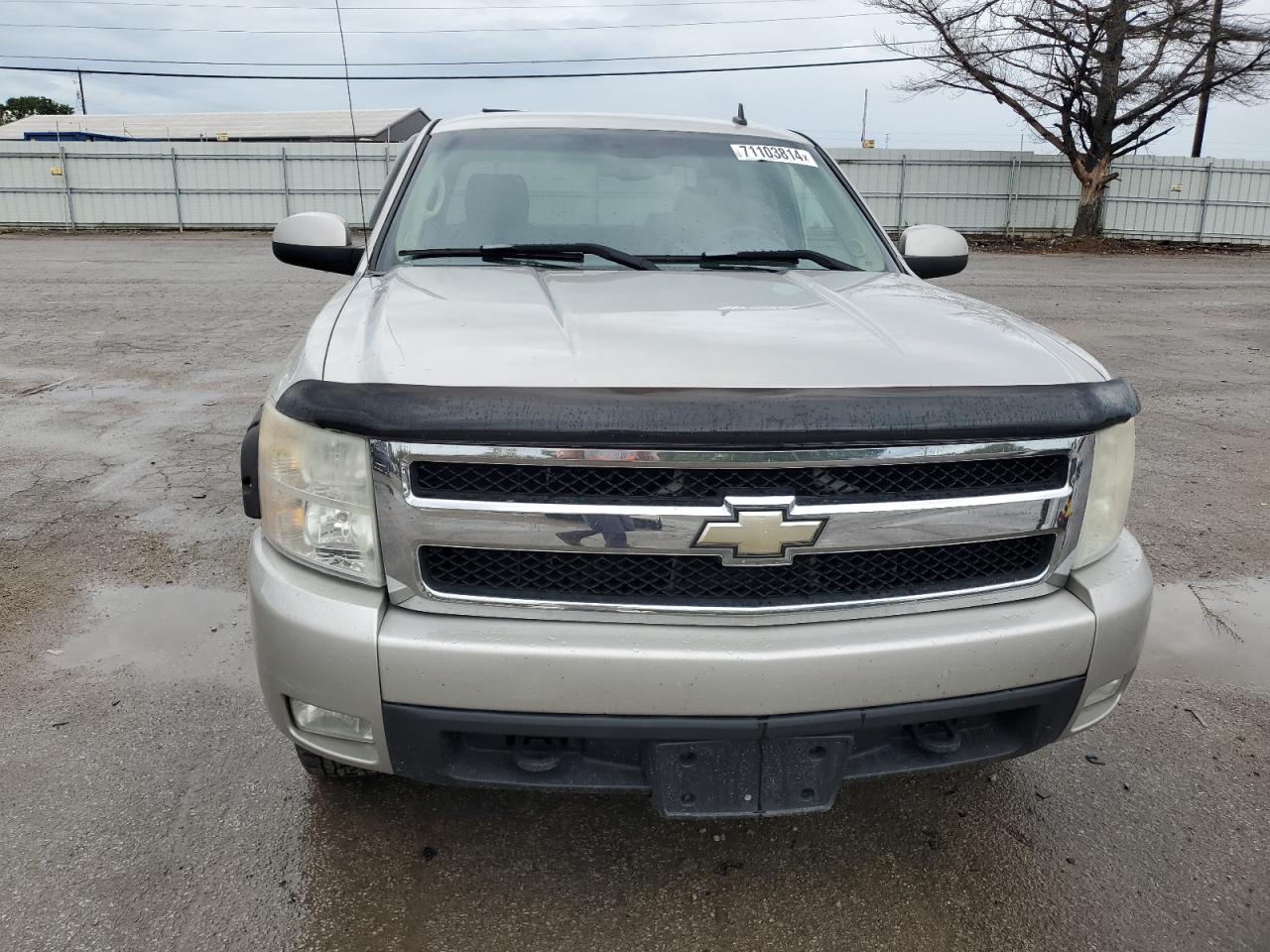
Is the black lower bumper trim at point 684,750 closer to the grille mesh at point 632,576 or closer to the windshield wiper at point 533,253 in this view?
the grille mesh at point 632,576

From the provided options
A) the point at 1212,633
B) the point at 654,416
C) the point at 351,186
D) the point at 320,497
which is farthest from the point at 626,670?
the point at 351,186

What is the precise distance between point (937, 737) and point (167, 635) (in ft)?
8.50

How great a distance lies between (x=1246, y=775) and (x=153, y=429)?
5.64m

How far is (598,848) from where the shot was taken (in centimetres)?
227

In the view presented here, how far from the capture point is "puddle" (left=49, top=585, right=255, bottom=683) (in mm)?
3115

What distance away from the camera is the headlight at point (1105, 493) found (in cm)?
197

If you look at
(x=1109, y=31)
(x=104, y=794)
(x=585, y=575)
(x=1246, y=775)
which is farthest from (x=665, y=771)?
(x=1109, y=31)

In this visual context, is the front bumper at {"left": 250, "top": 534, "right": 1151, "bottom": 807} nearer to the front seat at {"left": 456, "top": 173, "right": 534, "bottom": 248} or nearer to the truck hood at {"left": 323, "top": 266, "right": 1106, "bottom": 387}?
the truck hood at {"left": 323, "top": 266, "right": 1106, "bottom": 387}

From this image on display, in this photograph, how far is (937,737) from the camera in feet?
6.30

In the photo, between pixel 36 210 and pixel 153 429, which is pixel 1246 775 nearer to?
pixel 153 429

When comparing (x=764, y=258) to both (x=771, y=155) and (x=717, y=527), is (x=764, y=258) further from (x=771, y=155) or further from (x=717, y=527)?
(x=717, y=527)

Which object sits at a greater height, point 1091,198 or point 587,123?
point 587,123

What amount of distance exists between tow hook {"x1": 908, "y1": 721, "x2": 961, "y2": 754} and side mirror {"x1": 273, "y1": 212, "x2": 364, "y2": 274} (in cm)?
239

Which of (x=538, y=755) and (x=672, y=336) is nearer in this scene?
(x=538, y=755)
